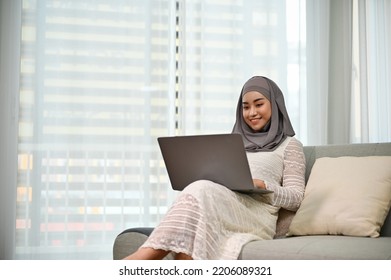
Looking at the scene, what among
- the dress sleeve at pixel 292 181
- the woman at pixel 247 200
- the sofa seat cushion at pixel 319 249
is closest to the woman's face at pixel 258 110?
the woman at pixel 247 200

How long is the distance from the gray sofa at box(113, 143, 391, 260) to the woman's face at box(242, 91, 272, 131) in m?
0.42

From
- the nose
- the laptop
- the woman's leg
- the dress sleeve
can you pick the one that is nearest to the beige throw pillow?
the dress sleeve

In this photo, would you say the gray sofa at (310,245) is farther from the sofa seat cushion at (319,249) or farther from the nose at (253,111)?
the nose at (253,111)

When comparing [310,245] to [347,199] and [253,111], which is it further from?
[253,111]

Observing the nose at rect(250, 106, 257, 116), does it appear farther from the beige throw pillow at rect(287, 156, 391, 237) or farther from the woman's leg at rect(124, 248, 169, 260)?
the woman's leg at rect(124, 248, 169, 260)

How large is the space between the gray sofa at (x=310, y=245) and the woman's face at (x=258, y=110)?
0.42 m

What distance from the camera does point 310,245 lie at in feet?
5.65

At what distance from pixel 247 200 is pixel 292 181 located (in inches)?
12.4

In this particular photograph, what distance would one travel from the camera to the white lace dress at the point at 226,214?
5.43 feet

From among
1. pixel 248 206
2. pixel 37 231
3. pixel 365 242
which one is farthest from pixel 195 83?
pixel 365 242

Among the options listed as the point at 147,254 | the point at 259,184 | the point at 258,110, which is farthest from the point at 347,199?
the point at 147,254

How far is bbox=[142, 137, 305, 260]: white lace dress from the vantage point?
1655 millimetres
